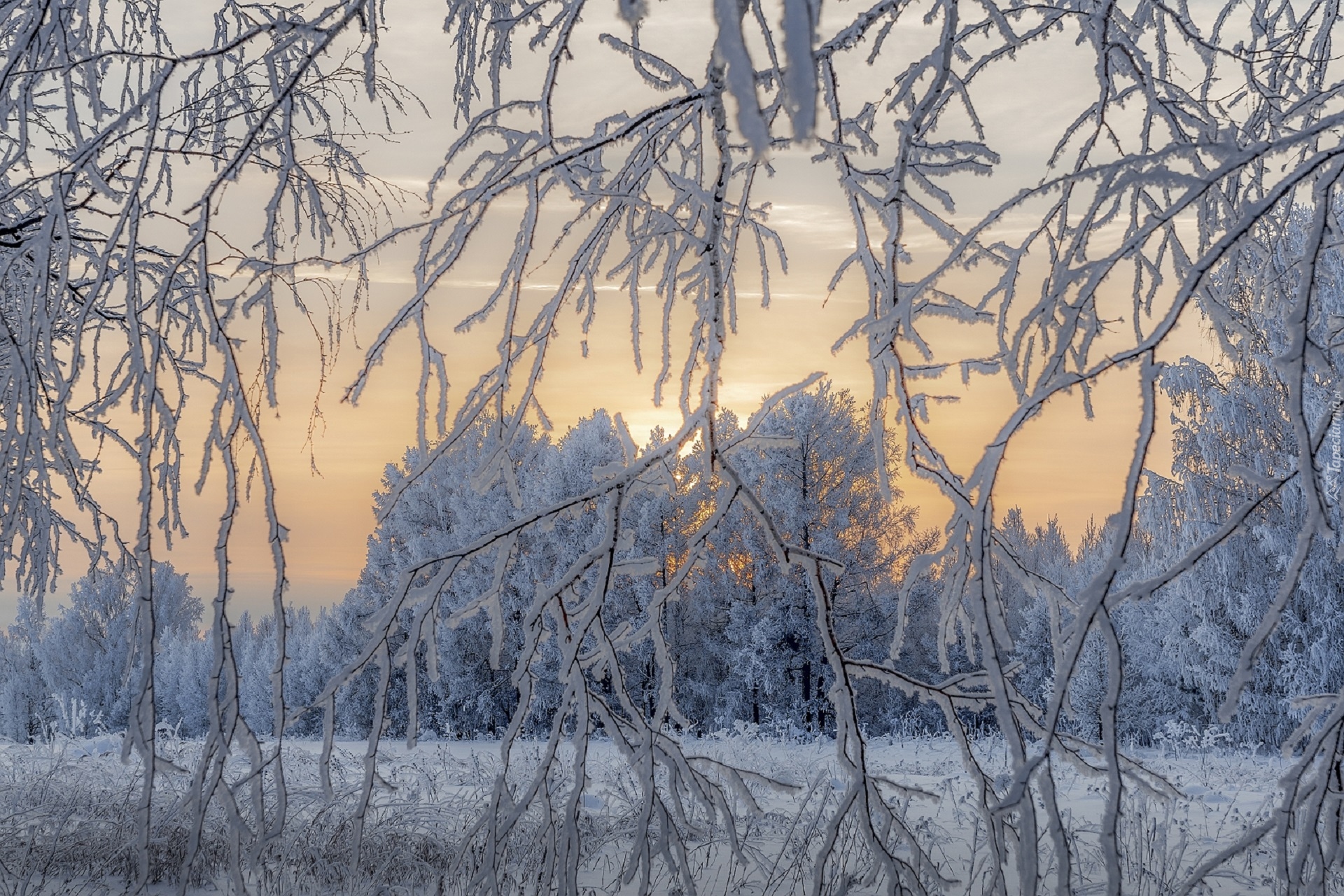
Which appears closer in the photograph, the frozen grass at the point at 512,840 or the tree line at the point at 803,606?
the frozen grass at the point at 512,840

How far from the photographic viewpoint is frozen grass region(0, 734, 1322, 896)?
4.82 metres

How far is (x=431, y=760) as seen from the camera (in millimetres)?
9234

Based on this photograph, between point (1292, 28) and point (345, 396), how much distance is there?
2.84 metres

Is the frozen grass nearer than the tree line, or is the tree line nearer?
the frozen grass

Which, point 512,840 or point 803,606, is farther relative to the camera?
point 803,606

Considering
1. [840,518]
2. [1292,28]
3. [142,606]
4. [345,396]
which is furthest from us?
[840,518]

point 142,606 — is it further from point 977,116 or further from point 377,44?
point 977,116

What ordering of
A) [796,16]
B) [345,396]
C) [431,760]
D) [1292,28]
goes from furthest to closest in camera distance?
[431,760], [1292,28], [345,396], [796,16]

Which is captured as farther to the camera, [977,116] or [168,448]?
[977,116]

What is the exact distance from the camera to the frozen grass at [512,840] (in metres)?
4.82

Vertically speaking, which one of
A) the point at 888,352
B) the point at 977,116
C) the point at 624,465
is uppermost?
the point at 977,116

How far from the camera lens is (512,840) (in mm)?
5422

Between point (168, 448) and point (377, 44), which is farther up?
point (377, 44)

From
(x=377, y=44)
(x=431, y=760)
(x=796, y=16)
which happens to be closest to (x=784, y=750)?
(x=431, y=760)
